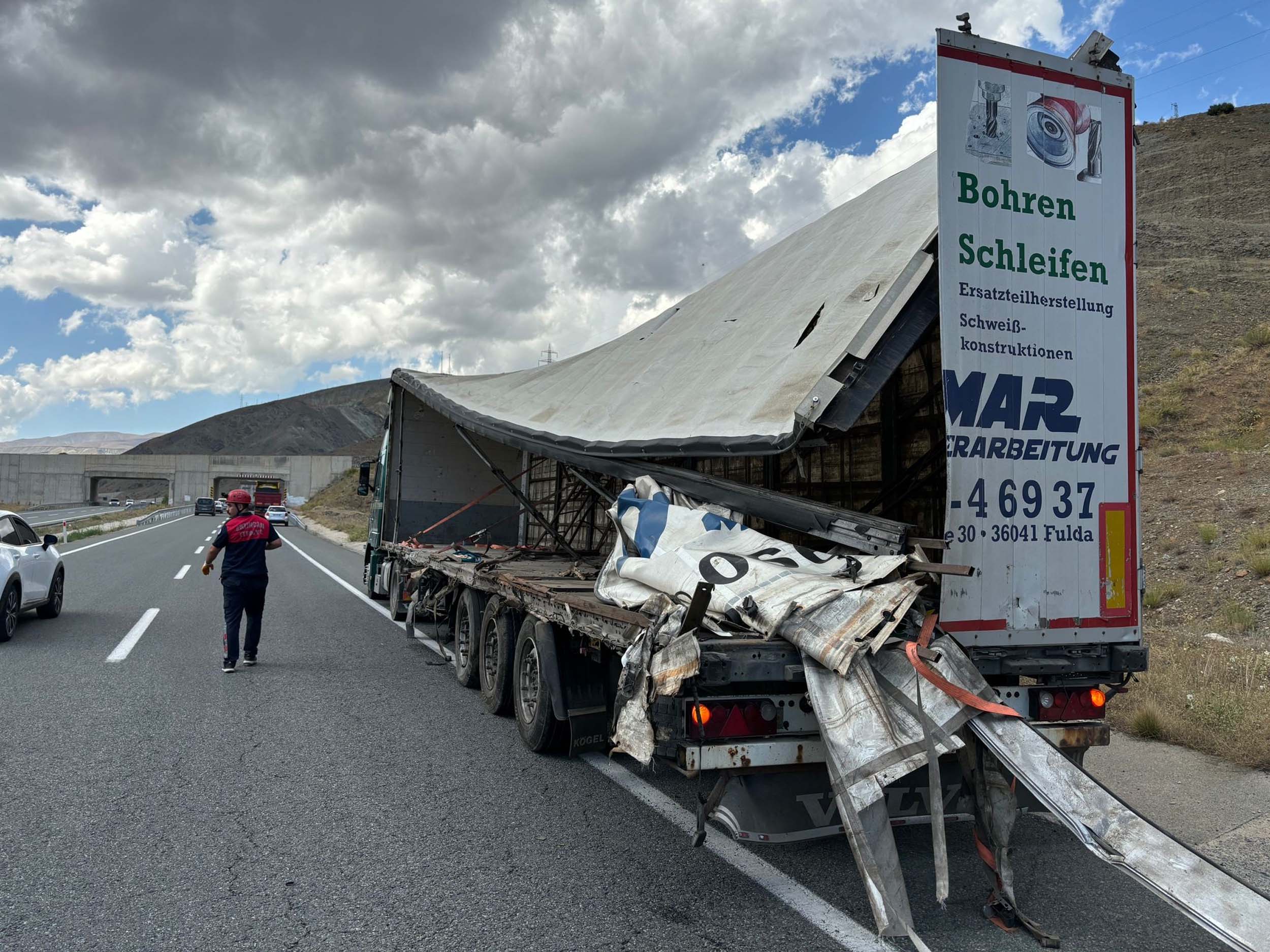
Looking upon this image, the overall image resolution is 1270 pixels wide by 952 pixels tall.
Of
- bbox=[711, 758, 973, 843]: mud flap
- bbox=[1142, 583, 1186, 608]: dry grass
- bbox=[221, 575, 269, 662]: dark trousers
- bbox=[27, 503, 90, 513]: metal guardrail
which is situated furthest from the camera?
bbox=[27, 503, 90, 513]: metal guardrail

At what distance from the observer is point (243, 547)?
889cm

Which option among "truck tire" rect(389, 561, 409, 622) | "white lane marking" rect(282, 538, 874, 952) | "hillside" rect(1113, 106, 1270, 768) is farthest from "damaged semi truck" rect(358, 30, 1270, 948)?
"truck tire" rect(389, 561, 409, 622)

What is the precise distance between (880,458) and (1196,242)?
118 ft

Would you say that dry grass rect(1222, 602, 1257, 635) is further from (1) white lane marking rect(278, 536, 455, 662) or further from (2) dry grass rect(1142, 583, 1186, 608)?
(1) white lane marking rect(278, 536, 455, 662)

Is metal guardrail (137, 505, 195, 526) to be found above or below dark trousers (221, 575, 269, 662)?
below

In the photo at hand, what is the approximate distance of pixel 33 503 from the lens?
99938mm

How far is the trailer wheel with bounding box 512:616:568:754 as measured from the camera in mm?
5676

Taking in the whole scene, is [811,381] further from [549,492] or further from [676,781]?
[549,492]

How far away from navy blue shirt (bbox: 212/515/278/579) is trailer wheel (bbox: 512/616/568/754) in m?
3.73

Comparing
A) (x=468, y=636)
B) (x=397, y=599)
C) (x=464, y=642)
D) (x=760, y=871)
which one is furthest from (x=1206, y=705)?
(x=397, y=599)

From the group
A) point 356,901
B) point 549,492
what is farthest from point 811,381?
point 549,492

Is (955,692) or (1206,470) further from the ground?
(1206,470)

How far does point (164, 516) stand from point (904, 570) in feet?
215

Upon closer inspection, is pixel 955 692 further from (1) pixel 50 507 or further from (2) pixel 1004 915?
(1) pixel 50 507
